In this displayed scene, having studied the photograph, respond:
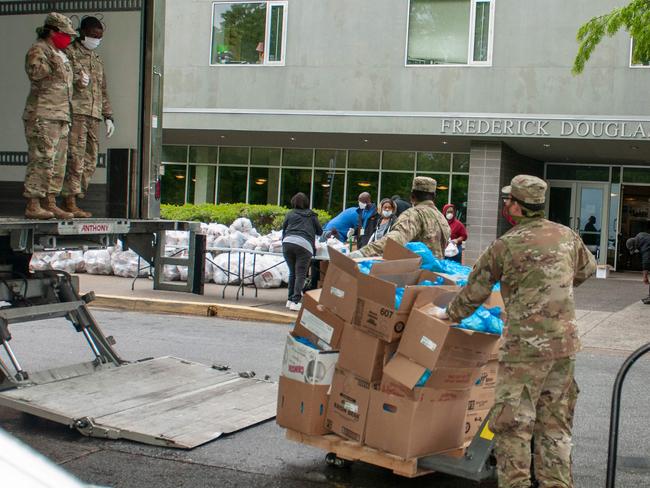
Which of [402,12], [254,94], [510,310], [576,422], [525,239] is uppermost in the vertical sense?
[402,12]

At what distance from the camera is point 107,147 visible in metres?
8.48

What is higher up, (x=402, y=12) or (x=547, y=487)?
(x=402, y=12)

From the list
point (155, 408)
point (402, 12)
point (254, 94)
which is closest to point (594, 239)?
point (402, 12)

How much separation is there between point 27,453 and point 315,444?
400 cm

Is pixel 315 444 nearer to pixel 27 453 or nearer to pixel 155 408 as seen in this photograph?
pixel 155 408

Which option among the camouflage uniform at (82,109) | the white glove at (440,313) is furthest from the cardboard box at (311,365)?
the camouflage uniform at (82,109)

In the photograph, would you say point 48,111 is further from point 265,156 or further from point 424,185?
point 265,156

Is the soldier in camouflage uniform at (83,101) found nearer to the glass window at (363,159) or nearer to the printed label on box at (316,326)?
the printed label on box at (316,326)

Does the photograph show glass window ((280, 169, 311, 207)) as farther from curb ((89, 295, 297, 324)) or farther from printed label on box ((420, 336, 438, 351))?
printed label on box ((420, 336, 438, 351))

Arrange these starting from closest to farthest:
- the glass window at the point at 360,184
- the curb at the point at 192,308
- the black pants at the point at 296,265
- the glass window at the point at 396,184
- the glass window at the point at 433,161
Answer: the curb at the point at 192,308
the black pants at the point at 296,265
the glass window at the point at 433,161
the glass window at the point at 396,184
the glass window at the point at 360,184

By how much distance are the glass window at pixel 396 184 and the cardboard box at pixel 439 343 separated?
19613 mm

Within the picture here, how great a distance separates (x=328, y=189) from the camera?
83.5ft

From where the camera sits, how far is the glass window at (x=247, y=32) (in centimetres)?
2320

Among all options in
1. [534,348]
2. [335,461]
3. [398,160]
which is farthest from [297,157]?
[534,348]
